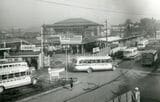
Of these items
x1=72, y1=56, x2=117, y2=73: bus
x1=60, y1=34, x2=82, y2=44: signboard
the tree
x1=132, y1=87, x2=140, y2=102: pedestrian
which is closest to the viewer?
x1=132, y1=87, x2=140, y2=102: pedestrian

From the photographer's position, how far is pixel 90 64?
877 centimetres

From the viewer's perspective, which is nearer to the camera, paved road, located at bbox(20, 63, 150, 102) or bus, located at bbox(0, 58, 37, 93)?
paved road, located at bbox(20, 63, 150, 102)

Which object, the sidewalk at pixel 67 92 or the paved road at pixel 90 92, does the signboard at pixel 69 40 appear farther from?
the sidewalk at pixel 67 92

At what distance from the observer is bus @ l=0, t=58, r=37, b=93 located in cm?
560

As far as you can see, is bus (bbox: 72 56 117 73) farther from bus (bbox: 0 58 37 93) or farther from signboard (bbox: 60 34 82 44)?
signboard (bbox: 60 34 82 44)

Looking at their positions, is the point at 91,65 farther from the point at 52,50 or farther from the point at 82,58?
the point at 52,50

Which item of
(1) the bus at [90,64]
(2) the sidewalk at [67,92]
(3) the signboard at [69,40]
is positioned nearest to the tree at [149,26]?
(3) the signboard at [69,40]

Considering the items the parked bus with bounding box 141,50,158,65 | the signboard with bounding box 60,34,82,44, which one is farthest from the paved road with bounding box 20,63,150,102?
the signboard with bounding box 60,34,82,44

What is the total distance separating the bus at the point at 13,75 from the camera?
18.4 feet

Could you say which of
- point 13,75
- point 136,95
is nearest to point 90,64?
point 13,75

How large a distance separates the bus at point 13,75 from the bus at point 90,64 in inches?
109

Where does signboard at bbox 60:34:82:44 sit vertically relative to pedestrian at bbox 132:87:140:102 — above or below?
above

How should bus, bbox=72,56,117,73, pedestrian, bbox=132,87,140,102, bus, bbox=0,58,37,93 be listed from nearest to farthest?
pedestrian, bbox=132,87,140,102 < bus, bbox=0,58,37,93 < bus, bbox=72,56,117,73

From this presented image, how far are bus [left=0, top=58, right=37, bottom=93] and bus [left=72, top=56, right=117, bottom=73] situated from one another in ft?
9.10
